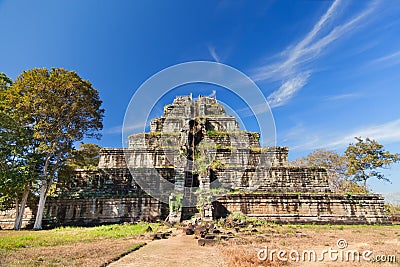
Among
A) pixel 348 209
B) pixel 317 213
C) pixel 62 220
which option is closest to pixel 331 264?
pixel 317 213

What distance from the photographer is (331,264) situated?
18.4 ft

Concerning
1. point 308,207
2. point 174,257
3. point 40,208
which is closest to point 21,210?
point 40,208

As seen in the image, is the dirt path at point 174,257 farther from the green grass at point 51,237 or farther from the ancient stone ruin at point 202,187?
the ancient stone ruin at point 202,187

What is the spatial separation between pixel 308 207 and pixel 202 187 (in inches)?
315

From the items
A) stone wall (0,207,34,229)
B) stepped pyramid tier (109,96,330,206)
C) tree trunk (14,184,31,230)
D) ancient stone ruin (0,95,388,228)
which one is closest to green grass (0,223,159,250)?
tree trunk (14,184,31,230)

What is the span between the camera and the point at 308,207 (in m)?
16.5

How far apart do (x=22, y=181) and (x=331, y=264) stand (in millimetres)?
16326

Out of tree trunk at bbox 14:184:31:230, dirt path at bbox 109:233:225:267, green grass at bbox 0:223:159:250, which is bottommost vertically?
green grass at bbox 0:223:159:250

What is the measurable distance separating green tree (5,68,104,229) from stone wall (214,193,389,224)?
465 inches

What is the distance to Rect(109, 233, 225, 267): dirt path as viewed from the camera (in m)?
5.69

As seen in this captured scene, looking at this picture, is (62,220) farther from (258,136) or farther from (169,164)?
(258,136)

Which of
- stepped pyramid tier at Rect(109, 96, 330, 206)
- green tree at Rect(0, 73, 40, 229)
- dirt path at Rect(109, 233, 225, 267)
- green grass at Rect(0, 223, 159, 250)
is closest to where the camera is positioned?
dirt path at Rect(109, 233, 225, 267)

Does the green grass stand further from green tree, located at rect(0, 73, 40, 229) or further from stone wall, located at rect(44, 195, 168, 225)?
stone wall, located at rect(44, 195, 168, 225)

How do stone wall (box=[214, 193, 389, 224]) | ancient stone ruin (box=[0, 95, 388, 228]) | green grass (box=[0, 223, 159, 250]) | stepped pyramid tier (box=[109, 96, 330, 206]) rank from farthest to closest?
stepped pyramid tier (box=[109, 96, 330, 206]), ancient stone ruin (box=[0, 95, 388, 228]), stone wall (box=[214, 193, 389, 224]), green grass (box=[0, 223, 159, 250])
